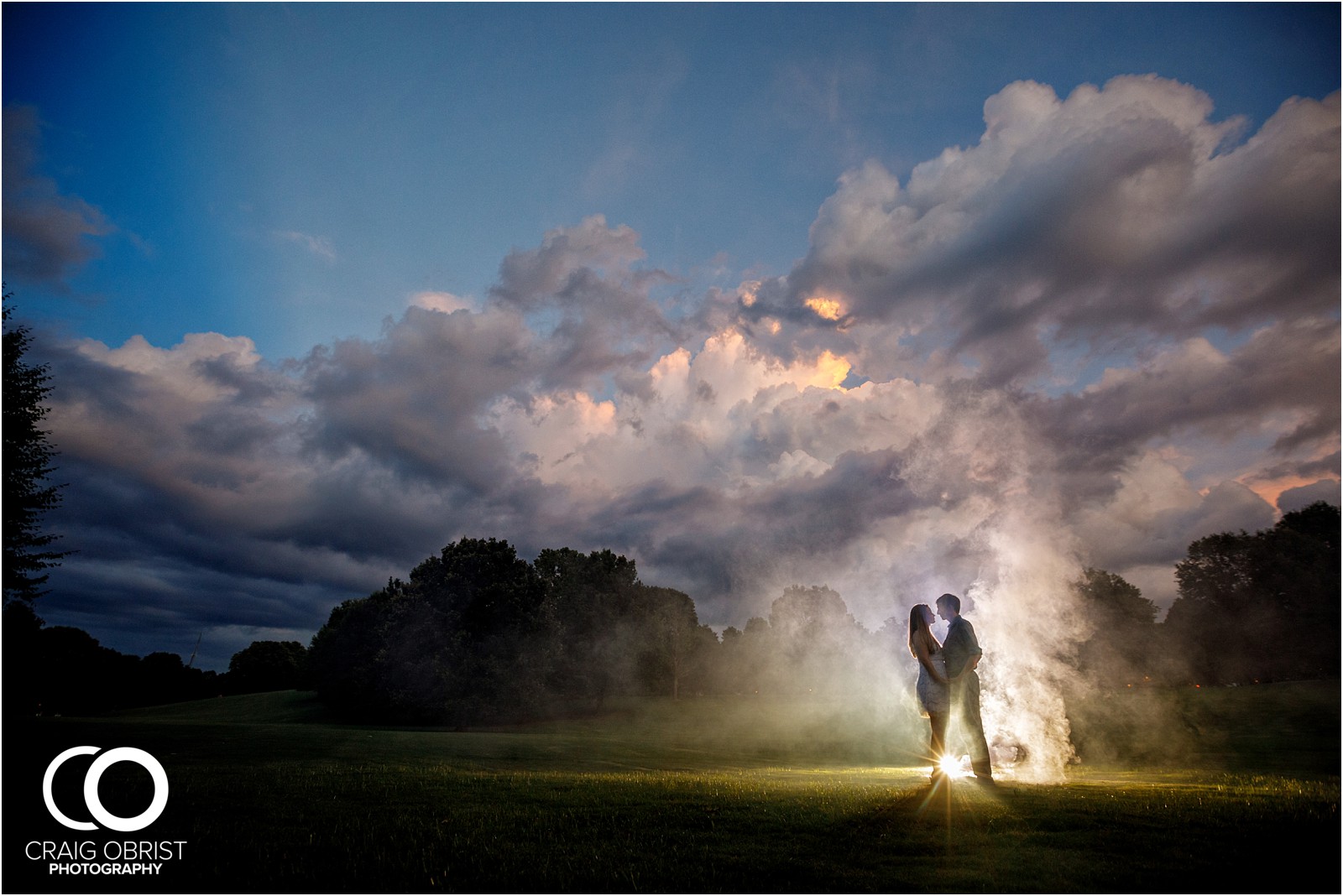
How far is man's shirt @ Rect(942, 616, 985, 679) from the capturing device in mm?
9844

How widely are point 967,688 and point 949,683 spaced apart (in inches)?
17.3

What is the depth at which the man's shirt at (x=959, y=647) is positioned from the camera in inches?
388

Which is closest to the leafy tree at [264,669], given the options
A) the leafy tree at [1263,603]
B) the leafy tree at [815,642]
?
the leafy tree at [815,642]

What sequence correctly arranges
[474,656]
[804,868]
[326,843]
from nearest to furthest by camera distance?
[804,868]
[326,843]
[474,656]

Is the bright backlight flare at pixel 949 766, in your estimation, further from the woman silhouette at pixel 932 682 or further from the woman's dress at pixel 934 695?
the woman's dress at pixel 934 695

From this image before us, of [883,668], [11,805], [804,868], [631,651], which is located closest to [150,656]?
[631,651]

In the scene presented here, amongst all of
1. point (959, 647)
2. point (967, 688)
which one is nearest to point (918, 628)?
point (959, 647)

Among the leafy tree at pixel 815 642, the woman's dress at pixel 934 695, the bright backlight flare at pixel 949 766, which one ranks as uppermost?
the leafy tree at pixel 815 642

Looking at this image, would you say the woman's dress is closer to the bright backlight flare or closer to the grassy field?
the bright backlight flare

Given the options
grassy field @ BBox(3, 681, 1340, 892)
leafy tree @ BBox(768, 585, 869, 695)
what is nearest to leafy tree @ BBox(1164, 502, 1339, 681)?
leafy tree @ BBox(768, 585, 869, 695)

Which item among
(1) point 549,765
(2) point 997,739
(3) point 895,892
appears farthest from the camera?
(1) point 549,765

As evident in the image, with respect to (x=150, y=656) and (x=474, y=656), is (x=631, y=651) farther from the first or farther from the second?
(x=150, y=656)

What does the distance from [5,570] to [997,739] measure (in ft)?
131

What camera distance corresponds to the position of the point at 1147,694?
117ft
